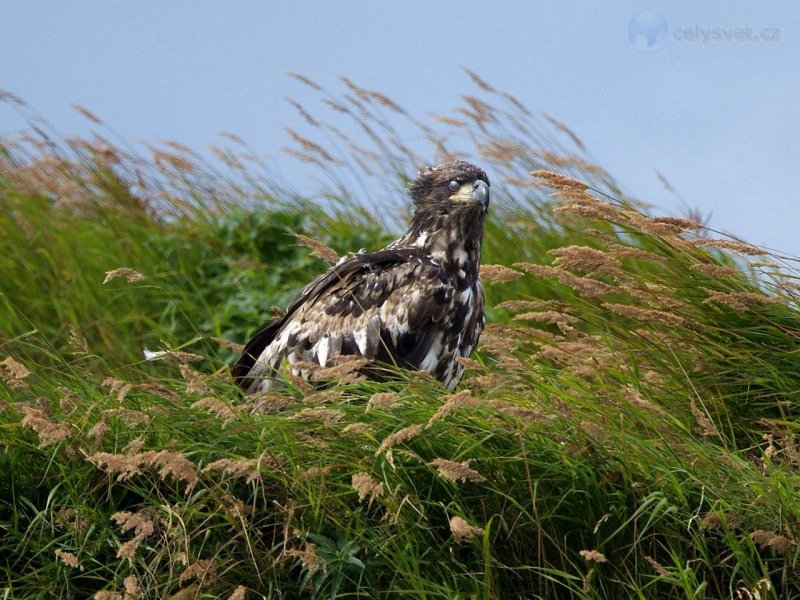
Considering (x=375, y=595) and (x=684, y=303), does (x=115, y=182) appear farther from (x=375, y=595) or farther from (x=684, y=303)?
(x=375, y=595)

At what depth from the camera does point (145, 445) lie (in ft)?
14.1

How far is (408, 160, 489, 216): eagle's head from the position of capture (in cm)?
547

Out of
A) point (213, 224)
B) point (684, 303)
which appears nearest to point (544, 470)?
point (684, 303)

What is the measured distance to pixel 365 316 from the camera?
5.32 meters

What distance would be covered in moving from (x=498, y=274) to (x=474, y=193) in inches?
15.3

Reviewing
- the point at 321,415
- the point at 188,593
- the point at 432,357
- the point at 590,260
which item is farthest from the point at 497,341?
the point at 188,593

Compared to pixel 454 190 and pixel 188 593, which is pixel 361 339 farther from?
pixel 188 593

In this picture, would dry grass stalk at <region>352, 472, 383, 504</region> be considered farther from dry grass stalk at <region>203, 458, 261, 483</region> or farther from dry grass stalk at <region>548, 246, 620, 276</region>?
dry grass stalk at <region>548, 246, 620, 276</region>

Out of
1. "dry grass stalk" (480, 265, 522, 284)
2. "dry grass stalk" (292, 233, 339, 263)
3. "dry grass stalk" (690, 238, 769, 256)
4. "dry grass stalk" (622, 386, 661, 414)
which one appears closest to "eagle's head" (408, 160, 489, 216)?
"dry grass stalk" (480, 265, 522, 284)

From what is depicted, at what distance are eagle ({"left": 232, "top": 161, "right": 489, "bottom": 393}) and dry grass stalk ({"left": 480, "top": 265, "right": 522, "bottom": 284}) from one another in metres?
0.08

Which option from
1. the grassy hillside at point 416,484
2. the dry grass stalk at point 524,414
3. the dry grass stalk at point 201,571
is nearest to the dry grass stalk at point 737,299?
the grassy hillside at point 416,484

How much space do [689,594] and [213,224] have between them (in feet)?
21.2

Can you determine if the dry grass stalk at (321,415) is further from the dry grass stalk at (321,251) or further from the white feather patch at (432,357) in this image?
the dry grass stalk at (321,251)

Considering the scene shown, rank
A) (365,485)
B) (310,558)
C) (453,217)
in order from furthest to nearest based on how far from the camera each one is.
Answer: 1. (453,217)
2. (310,558)
3. (365,485)
